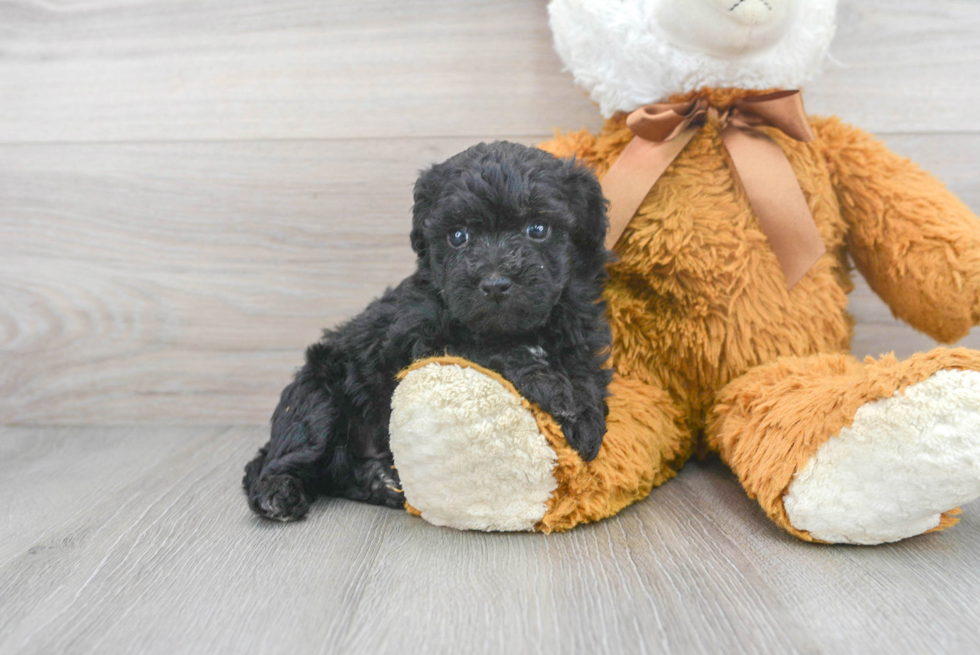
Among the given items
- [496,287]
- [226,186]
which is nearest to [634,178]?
[496,287]

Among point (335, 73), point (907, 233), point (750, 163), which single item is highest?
point (335, 73)

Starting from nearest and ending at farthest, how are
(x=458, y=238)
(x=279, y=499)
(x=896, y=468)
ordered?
(x=896, y=468), (x=458, y=238), (x=279, y=499)

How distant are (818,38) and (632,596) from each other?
860mm

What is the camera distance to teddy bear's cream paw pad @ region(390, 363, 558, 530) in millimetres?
821

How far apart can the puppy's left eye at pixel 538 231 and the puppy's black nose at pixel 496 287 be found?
0.09 metres

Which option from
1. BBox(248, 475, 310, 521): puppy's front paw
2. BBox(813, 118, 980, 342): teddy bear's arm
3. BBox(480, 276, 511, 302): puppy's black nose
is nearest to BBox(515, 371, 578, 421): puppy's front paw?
BBox(480, 276, 511, 302): puppy's black nose

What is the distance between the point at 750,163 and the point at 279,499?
2.80 feet

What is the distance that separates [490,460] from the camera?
33.1 inches

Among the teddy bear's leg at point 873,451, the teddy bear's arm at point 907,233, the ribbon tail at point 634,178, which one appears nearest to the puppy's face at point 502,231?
the ribbon tail at point 634,178

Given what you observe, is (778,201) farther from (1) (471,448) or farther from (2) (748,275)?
(1) (471,448)

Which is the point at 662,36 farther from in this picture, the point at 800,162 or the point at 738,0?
the point at 800,162

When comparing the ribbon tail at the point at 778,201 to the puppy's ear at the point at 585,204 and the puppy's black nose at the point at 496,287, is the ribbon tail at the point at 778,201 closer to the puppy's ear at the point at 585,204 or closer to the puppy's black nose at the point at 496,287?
the puppy's ear at the point at 585,204

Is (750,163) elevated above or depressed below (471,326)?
above

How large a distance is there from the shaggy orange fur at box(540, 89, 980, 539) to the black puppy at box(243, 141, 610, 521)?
14 cm
